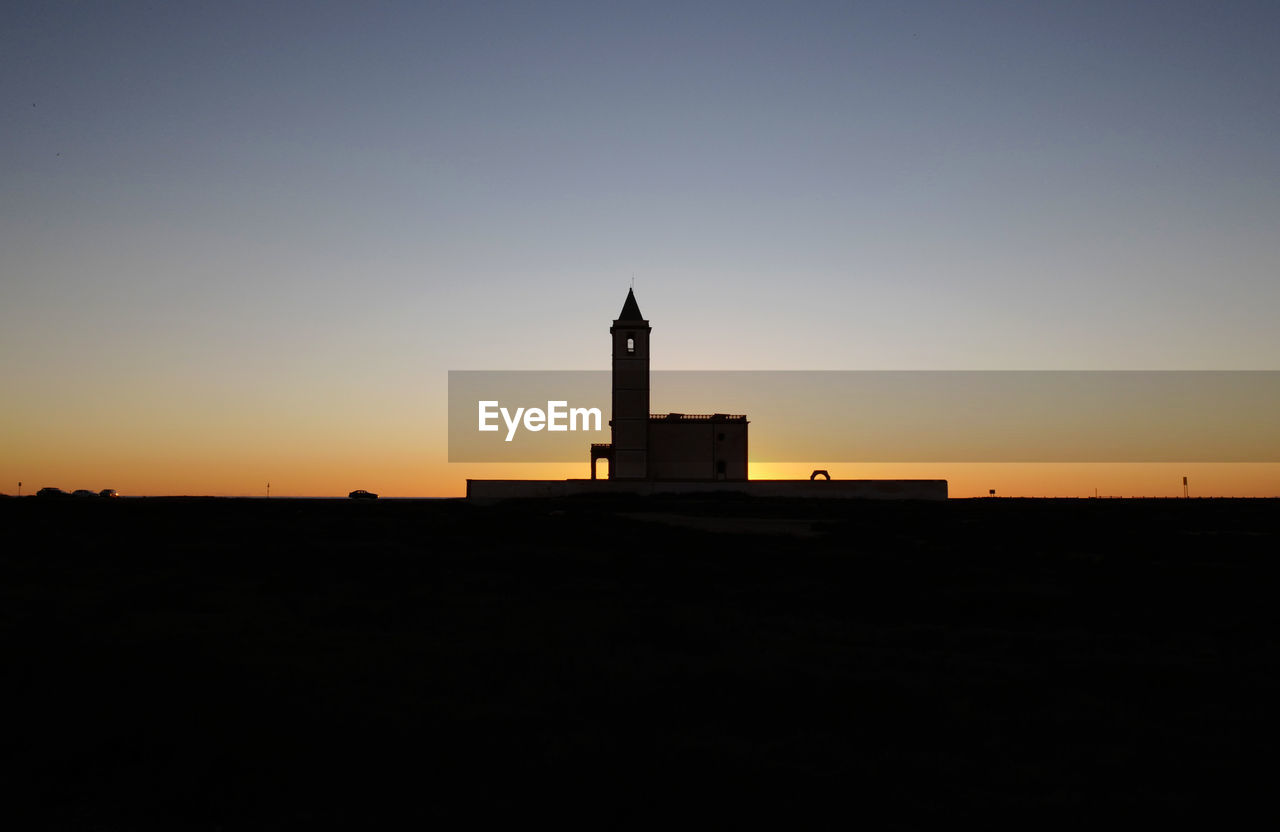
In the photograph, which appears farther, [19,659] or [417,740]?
[19,659]

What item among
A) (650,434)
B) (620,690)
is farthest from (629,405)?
(620,690)

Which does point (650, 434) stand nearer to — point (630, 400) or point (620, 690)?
point (630, 400)

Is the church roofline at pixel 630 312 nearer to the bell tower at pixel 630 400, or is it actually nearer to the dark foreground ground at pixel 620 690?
the bell tower at pixel 630 400

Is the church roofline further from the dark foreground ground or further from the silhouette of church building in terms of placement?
the dark foreground ground

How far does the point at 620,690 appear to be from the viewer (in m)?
9.71

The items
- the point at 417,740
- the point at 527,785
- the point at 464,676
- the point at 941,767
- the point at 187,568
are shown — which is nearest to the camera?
the point at 527,785

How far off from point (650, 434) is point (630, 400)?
8.60ft

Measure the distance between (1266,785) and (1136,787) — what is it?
94 centimetres

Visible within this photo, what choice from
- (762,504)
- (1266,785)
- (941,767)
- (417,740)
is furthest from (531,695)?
(762,504)

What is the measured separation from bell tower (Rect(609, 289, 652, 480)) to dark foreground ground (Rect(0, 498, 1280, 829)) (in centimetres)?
3384

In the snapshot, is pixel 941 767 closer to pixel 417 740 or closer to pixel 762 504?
pixel 417 740

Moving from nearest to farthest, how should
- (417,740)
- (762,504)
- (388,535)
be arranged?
(417,740) < (388,535) < (762,504)

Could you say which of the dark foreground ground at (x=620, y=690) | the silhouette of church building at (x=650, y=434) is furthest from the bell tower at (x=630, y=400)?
the dark foreground ground at (x=620, y=690)

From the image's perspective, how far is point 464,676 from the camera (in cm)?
1013
